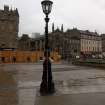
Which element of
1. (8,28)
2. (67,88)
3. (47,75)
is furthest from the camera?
(8,28)

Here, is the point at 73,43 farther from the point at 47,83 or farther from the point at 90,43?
the point at 47,83

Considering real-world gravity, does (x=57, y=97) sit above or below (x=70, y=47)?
below

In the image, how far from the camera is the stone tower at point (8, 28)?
258 feet

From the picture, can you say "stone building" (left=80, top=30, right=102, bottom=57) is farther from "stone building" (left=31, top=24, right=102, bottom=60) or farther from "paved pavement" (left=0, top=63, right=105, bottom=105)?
"paved pavement" (left=0, top=63, right=105, bottom=105)

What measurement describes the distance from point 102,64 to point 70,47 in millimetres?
76753

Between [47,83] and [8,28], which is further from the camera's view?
[8,28]

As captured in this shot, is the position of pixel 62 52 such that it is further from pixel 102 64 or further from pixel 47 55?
pixel 47 55

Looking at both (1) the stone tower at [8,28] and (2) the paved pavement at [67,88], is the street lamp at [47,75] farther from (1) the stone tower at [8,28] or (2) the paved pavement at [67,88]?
(1) the stone tower at [8,28]

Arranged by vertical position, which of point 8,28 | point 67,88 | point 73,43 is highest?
point 8,28

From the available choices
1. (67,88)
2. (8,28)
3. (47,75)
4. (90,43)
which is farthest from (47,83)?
(90,43)

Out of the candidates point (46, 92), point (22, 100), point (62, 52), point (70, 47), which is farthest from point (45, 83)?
point (70, 47)

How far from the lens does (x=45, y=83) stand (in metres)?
12.6

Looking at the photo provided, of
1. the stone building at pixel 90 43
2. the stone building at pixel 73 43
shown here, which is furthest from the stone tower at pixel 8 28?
the stone building at pixel 90 43

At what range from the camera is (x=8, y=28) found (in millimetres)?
80375
